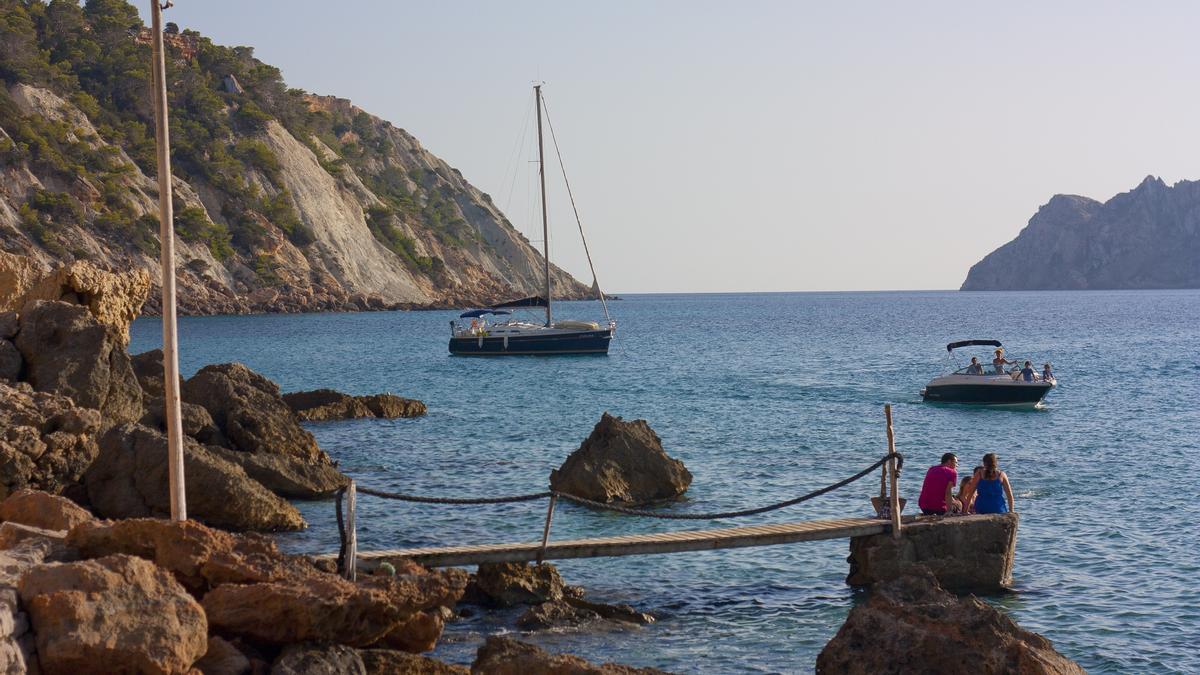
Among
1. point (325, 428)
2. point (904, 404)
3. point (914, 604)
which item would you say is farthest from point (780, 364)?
point (914, 604)

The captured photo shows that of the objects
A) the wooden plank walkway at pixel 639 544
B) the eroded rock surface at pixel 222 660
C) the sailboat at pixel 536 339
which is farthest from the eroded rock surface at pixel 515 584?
Result: the sailboat at pixel 536 339

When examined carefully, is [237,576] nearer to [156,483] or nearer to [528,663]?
[528,663]

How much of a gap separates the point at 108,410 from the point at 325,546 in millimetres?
6832

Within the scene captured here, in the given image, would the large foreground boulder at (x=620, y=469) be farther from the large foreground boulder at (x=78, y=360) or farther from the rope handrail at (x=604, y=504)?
the large foreground boulder at (x=78, y=360)

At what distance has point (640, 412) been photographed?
1570 inches

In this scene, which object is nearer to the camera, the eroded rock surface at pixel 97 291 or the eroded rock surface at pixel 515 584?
the eroded rock surface at pixel 515 584

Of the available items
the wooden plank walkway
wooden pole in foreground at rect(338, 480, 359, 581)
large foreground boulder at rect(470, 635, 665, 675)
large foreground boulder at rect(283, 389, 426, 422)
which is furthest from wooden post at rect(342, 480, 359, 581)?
large foreground boulder at rect(283, 389, 426, 422)

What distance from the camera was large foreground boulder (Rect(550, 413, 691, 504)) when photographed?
66.3 feet

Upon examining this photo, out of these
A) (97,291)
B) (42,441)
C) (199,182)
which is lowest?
(42,441)

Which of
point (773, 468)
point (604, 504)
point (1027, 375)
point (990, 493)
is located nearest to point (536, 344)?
point (1027, 375)

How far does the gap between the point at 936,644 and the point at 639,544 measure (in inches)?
190

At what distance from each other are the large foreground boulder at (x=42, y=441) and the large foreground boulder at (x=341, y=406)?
17197 millimetres

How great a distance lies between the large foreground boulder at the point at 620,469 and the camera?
2020cm

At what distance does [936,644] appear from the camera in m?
9.96
